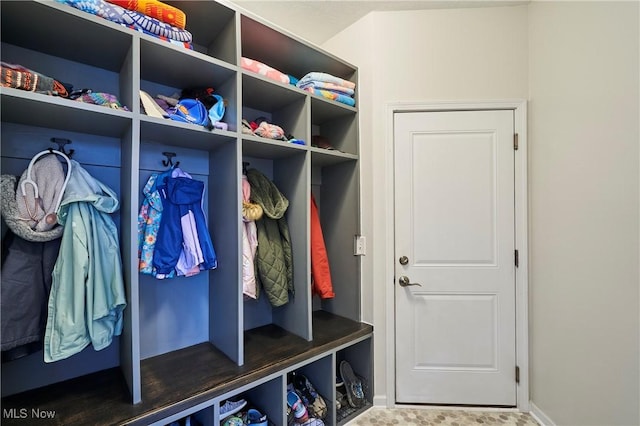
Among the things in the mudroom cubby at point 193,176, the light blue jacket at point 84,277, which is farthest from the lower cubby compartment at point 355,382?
the light blue jacket at point 84,277

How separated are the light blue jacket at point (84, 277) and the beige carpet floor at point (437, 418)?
60.5 inches

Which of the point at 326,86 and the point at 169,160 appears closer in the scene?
the point at 169,160

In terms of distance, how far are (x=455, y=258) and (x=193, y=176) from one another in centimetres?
176

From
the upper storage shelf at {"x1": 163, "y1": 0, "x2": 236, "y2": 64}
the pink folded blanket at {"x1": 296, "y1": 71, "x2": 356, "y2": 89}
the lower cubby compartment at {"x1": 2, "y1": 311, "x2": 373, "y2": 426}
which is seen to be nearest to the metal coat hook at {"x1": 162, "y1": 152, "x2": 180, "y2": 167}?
the upper storage shelf at {"x1": 163, "y1": 0, "x2": 236, "y2": 64}

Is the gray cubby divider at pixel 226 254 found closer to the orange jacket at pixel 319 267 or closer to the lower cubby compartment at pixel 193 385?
the lower cubby compartment at pixel 193 385

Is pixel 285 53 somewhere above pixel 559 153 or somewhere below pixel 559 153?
above

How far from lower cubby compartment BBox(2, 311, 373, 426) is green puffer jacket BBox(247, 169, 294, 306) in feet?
1.02

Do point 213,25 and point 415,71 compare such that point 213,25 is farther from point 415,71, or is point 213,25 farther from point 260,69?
point 415,71

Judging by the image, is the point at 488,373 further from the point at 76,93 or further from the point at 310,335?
the point at 76,93

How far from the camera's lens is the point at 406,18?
1926 millimetres

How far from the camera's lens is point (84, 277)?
45.1 inches

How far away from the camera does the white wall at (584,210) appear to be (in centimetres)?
130

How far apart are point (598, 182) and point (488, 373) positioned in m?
1.33

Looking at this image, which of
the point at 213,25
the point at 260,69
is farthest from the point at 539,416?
the point at 213,25
